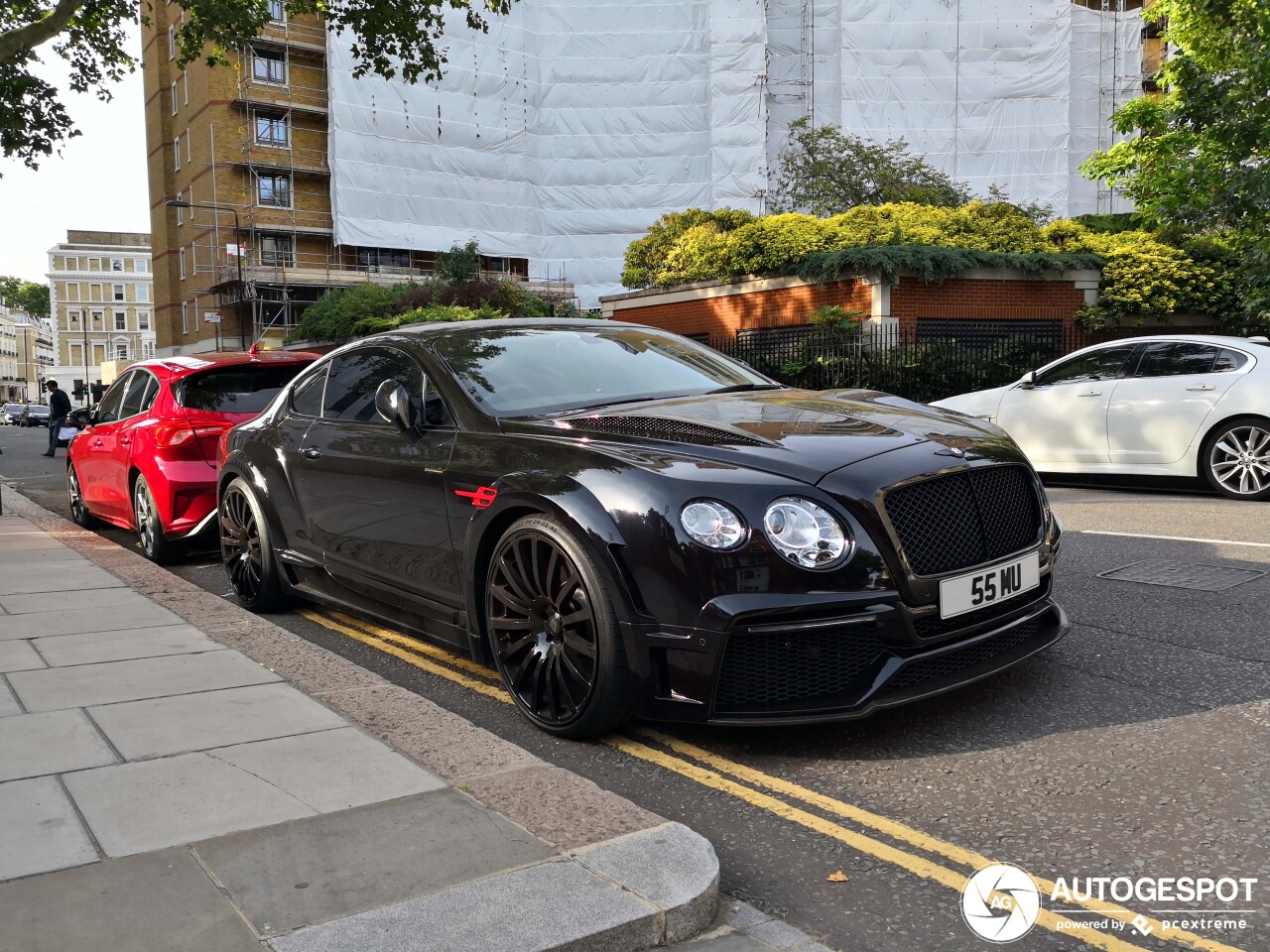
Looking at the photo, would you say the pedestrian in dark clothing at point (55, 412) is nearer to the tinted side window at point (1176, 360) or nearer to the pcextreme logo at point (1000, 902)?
the tinted side window at point (1176, 360)

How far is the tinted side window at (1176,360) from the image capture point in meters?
9.95

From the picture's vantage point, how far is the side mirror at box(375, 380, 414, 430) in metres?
4.68

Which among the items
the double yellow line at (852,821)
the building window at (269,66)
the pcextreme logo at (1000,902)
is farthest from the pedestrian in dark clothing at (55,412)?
the building window at (269,66)

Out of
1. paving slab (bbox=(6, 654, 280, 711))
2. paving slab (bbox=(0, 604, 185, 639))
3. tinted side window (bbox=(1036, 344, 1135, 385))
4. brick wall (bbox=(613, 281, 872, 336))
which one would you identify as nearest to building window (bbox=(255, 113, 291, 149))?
brick wall (bbox=(613, 281, 872, 336))

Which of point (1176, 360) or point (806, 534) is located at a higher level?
point (1176, 360)

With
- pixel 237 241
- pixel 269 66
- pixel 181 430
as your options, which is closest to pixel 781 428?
pixel 181 430

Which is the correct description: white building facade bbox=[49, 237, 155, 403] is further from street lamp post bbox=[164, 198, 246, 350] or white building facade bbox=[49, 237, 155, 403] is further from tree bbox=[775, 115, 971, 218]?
tree bbox=[775, 115, 971, 218]

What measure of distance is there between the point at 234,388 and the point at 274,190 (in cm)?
4605

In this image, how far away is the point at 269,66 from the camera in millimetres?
49844

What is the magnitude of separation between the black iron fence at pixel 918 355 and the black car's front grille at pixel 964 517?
13.9m

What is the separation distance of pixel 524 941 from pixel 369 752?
4.53ft

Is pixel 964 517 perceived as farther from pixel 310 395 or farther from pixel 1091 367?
pixel 1091 367

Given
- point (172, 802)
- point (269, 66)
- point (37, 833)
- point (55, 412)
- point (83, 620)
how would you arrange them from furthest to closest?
1. point (269, 66)
2. point (55, 412)
3. point (83, 620)
4. point (172, 802)
5. point (37, 833)

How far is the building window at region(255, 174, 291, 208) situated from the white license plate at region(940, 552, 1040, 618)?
51.0 meters
